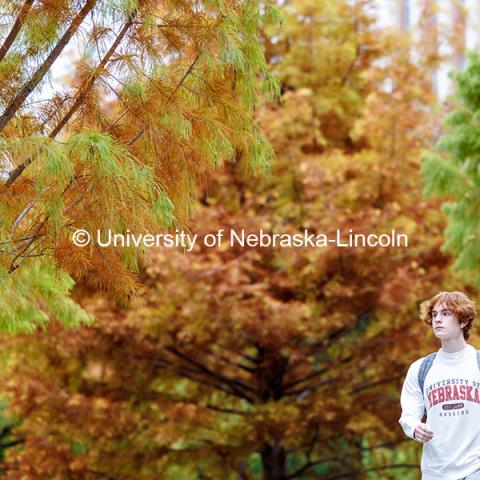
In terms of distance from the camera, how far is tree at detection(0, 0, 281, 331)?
4.64 meters

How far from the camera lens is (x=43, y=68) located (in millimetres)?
4969

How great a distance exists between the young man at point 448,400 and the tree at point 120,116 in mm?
1469

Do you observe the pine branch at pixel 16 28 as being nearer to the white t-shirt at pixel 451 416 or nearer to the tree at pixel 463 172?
the white t-shirt at pixel 451 416

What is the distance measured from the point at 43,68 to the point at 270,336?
697 cm

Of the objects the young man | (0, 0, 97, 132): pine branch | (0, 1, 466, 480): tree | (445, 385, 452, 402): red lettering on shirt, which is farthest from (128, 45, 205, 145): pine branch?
(0, 1, 466, 480): tree

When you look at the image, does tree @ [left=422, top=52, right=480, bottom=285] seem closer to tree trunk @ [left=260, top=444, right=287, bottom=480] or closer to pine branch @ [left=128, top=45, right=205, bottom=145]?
tree trunk @ [left=260, top=444, right=287, bottom=480]

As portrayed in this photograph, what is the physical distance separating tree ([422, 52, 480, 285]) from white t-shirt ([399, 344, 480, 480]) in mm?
6334

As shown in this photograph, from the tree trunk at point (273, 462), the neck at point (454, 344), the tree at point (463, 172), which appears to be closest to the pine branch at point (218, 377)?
the tree trunk at point (273, 462)

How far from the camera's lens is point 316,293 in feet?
39.2

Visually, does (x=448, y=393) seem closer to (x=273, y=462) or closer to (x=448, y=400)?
(x=448, y=400)

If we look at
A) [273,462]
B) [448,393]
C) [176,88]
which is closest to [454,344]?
[448,393]

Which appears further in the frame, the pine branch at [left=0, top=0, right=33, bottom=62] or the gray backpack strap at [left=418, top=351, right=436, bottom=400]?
the pine branch at [left=0, top=0, right=33, bottom=62]

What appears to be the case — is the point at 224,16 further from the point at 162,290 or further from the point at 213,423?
the point at 213,423

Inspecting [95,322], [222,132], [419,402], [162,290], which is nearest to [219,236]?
[162,290]
